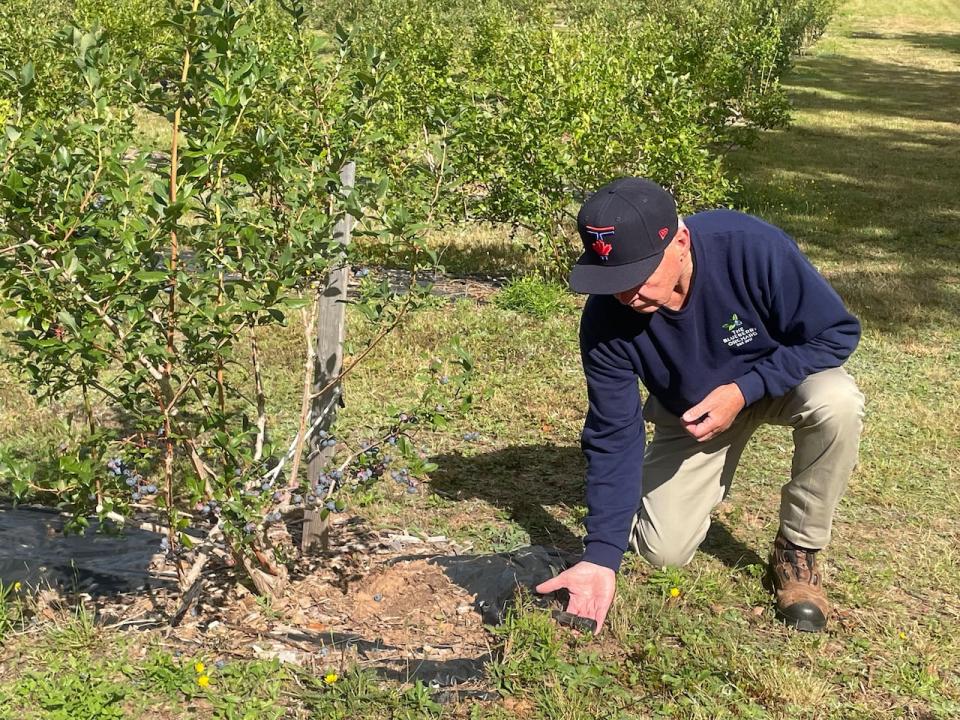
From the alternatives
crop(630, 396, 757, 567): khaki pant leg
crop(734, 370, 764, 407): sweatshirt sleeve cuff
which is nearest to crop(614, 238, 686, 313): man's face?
crop(734, 370, 764, 407): sweatshirt sleeve cuff

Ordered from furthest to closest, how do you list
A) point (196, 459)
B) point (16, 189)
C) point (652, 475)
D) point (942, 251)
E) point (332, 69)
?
1. point (942, 251)
2. point (652, 475)
3. point (332, 69)
4. point (196, 459)
5. point (16, 189)

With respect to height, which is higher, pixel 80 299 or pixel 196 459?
pixel 80 299

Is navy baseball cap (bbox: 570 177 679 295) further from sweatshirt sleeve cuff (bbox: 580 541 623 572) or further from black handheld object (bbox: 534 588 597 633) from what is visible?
black handheld object (bbox: 534 588 597 633)

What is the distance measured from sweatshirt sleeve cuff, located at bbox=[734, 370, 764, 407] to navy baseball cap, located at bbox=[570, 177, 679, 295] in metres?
0.64

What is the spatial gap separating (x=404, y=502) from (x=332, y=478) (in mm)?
1078

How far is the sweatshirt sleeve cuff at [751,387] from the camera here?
3383 mm

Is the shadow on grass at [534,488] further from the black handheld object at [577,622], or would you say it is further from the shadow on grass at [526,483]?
the black handheld object at [577,622]

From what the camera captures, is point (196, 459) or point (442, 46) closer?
point (196, 459)

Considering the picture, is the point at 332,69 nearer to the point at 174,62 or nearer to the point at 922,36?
the point at 174,62

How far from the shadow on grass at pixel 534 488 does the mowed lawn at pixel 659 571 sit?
0.01m

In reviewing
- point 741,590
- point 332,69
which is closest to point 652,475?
point 741,590

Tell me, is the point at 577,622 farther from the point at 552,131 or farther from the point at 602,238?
the point at 552,131

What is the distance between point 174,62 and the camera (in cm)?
312

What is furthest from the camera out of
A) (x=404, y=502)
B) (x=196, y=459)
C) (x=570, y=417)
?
(x=570, y=417)
